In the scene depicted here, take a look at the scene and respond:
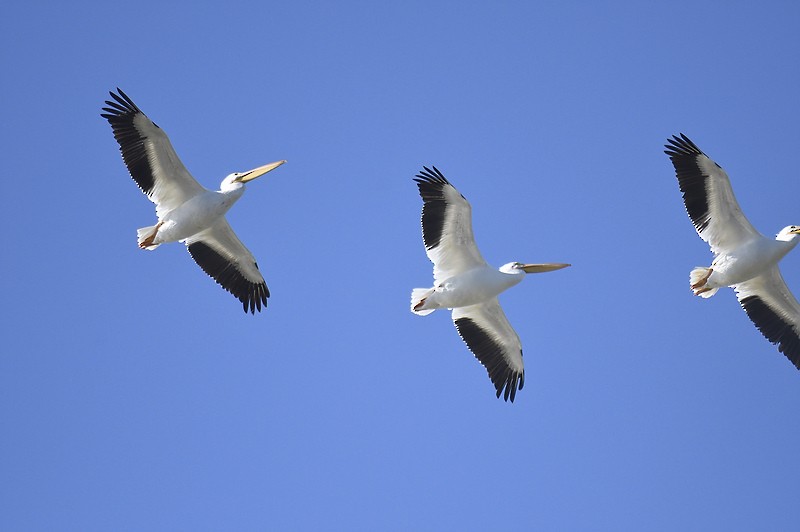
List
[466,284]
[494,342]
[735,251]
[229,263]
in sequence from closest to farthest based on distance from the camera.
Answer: [466,284]
[735,251]
[494,342]
[229,263]

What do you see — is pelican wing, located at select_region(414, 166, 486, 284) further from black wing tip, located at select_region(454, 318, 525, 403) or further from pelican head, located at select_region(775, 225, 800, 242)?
A: pelican head, located at select_region(775, 225, 800, 242)

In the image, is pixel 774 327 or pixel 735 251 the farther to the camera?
pixel 774 327

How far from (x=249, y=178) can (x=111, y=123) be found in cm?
210

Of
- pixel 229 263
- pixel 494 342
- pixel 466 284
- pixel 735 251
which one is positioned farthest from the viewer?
pixel 229 263

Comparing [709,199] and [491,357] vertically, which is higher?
Answer: [709,199]

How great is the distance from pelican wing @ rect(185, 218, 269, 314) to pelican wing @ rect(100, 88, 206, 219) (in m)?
0.75

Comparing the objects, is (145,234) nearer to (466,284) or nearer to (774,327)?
(466,284)

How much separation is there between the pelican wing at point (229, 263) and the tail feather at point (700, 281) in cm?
608

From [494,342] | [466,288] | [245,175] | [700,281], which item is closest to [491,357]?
[494,342]

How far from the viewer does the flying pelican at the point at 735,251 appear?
62.7 feet

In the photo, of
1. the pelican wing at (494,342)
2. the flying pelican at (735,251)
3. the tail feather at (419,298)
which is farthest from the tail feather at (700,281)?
the tail feather at (419,298)

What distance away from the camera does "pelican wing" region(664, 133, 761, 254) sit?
750 inches

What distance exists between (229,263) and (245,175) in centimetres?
134

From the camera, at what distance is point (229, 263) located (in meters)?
20.4
